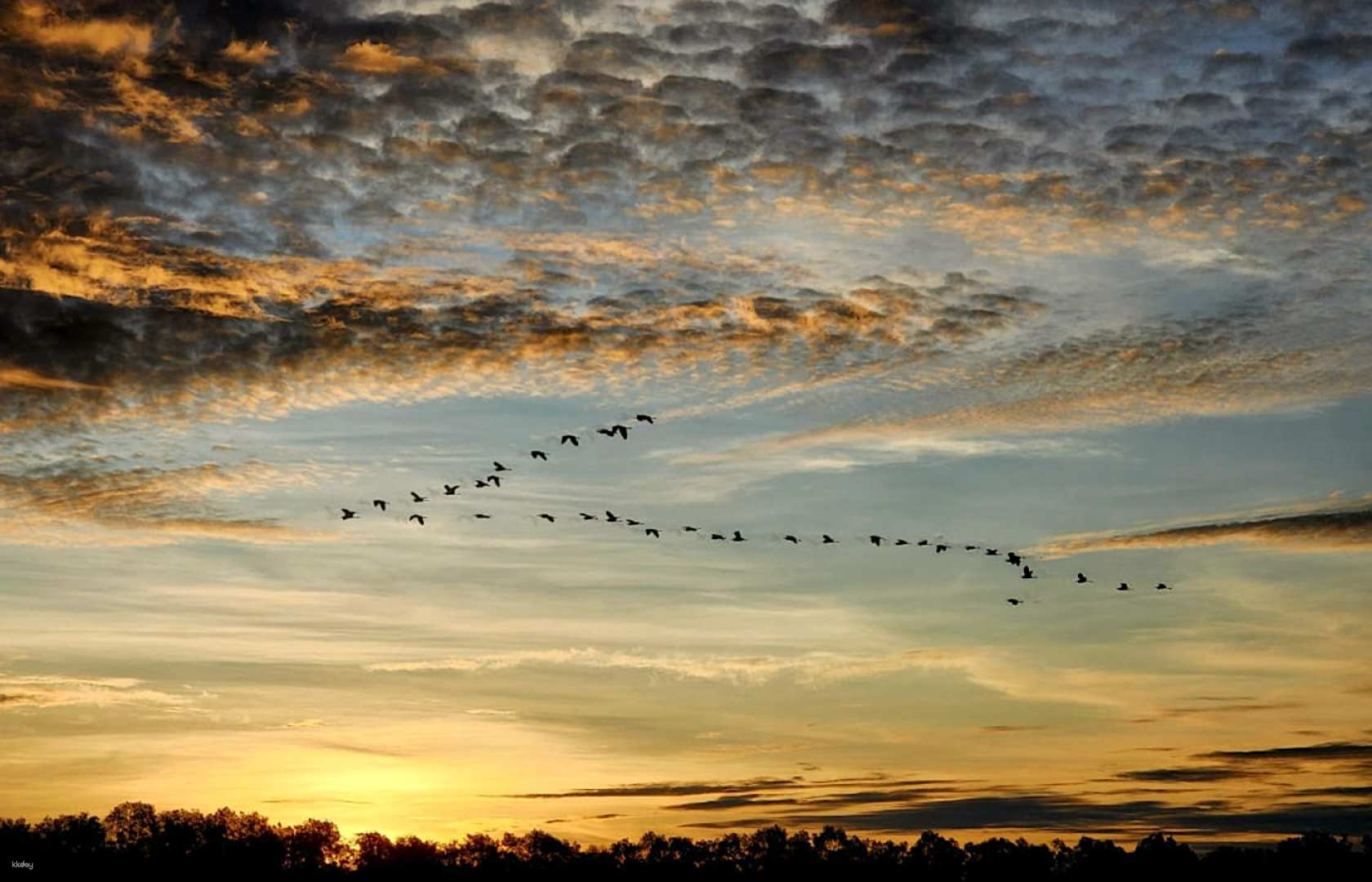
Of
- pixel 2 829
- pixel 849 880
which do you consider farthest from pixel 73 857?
pixel 849 880

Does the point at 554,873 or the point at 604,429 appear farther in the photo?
the point at 554,873

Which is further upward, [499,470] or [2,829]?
[499,470]

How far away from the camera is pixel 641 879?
199 metres

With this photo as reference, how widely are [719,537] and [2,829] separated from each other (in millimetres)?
141777

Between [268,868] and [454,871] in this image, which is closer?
[268,868]

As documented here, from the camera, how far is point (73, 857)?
559 feet

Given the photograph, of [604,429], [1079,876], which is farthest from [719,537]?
[1079,876]

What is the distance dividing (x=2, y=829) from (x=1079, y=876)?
12777cm

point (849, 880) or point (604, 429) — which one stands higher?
point (604, 429)

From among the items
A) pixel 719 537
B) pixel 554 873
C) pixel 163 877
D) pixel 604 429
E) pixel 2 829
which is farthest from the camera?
pixel 554 873

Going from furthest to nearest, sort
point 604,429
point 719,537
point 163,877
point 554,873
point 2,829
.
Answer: point 554,873
point 2,829
point 163,877
point 719,537
point 604,429

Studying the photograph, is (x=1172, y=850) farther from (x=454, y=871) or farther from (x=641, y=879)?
(x=454, y=871)

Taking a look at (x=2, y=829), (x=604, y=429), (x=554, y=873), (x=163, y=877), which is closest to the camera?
(x=604, y=429)

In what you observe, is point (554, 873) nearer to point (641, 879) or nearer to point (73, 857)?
point (641, 879)
